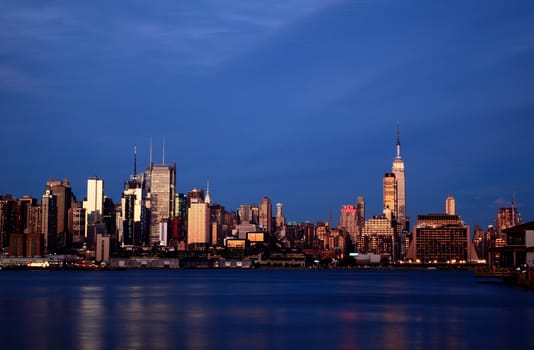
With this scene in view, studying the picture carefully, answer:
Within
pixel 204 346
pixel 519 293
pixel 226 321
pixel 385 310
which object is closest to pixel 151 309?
pixel 226 321

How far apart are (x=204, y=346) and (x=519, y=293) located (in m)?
57.1

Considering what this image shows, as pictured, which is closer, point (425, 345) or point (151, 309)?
point (425, 345)

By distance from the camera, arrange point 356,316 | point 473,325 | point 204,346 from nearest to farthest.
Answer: point 204,346 → point 473,325 → point 356,316

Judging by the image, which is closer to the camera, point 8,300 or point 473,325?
point 473,325

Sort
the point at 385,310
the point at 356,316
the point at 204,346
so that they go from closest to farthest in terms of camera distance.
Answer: the point at 204,346 → the point at 356,316 → the point at 385,310

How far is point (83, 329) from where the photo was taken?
54094mm

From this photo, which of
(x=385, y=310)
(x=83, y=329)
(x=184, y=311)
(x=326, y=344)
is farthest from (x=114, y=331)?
(x=385, y=310)

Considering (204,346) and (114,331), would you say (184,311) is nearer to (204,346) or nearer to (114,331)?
(114,331)

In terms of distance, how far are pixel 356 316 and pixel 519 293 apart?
3410cm

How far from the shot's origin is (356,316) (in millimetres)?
66688

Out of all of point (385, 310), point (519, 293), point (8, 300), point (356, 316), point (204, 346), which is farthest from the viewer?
point (519, 293)

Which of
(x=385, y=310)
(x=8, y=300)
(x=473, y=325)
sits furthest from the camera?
(x=8, y=300)

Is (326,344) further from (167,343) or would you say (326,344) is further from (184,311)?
(184,311)

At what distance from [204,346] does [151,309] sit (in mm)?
28803
